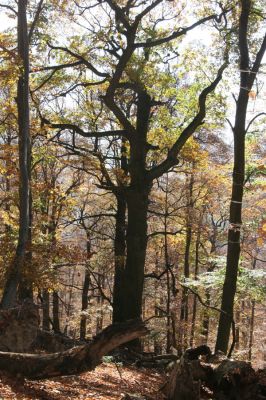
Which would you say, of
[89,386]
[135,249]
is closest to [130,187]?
[135,249]

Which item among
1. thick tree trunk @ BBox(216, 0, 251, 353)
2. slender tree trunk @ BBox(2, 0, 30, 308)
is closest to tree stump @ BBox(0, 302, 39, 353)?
slender tree trunk @ BBox(2, 0, 30, 308)

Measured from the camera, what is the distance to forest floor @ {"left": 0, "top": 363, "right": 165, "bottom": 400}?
13.4 feet

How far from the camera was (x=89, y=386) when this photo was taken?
5.49 meters

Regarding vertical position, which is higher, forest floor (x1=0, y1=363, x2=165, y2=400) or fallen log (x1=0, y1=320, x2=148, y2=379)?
fallen log (x1=0, y1=320, x2=148, y2=379)

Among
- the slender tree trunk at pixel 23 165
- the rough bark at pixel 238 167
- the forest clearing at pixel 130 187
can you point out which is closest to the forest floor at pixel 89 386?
the forest clearing at pixel 130 187

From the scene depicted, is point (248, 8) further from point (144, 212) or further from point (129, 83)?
point (144, 212)

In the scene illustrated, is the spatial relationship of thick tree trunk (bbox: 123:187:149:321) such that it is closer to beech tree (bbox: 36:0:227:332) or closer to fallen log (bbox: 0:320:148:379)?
beech tree (bbox: 36:0:227:332)

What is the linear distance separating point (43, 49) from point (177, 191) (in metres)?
12.3

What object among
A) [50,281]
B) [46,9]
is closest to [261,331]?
[50,281]

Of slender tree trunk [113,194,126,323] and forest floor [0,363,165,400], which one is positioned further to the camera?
slender tree trunk [113,194,126,323]

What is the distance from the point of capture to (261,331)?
25.4 metres

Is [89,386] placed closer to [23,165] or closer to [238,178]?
[23,165]

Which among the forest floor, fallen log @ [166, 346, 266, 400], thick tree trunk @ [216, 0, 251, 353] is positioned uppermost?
thick tree trunk @ [216, 0, 251, 353]

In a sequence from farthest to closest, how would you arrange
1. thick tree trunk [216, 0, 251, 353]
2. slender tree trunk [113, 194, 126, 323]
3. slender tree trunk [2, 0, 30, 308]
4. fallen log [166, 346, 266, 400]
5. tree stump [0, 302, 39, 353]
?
slender tree trunk [113, 194, 126, 323]
thick tree trunk [216, 0, 251, 353]
slender tree trunk [2, 0, 30, 308]
tree stump [0, 302, 39, 353]
fallen log [166, 346, 266, 400]
